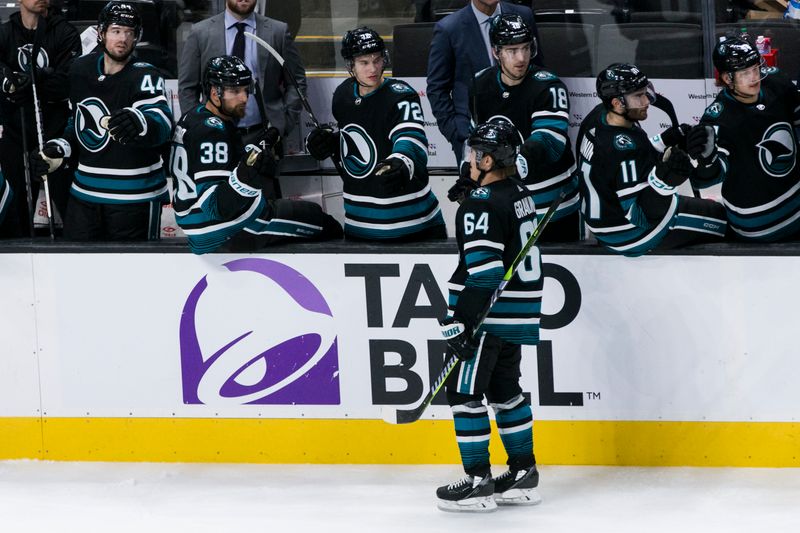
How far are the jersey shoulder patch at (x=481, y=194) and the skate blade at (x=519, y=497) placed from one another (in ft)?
3.35

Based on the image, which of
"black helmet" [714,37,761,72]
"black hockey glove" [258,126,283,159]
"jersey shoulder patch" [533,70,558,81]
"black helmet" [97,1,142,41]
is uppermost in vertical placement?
"black helmet" [97,1,142,41]

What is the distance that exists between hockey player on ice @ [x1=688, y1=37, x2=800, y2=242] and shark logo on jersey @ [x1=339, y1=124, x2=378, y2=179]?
3.98ft

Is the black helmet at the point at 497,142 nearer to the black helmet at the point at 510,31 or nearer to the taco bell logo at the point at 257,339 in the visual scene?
the black helmet at the point at 510,31

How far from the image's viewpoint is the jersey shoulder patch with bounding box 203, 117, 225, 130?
505 cm

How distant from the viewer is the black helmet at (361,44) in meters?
5.12

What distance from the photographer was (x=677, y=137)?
194 inches

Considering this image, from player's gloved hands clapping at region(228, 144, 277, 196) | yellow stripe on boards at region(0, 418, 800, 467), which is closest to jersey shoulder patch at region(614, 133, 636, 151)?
yellow stripe on boards at region(0, 418, 800, 467)

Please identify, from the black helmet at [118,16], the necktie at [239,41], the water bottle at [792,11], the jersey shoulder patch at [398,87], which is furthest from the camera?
the water bottle at [792,11]

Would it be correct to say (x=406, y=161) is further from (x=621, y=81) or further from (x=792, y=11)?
(x=792, y=11)

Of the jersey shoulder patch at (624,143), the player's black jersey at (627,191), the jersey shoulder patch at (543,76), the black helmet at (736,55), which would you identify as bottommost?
the player's black jersey at (627,191)

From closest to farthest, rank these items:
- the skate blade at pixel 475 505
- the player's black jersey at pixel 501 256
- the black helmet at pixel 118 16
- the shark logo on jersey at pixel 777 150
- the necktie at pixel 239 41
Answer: the player's black jersey at pixel 501 256
the skate blade at pixel 475 505
the shark logo on jersey at pixel 777 150
the black helmet at pixel 118 16
the necktie at pixel 239 41

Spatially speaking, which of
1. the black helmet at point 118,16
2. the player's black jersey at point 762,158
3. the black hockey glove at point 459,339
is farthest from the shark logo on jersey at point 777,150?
the black helmet at point 118,16

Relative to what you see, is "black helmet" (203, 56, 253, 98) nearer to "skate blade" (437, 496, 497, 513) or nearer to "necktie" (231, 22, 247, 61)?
"necktie" (231, 22, 247, 61)

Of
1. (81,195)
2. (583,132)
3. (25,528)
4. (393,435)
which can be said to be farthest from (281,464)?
(583,132)
